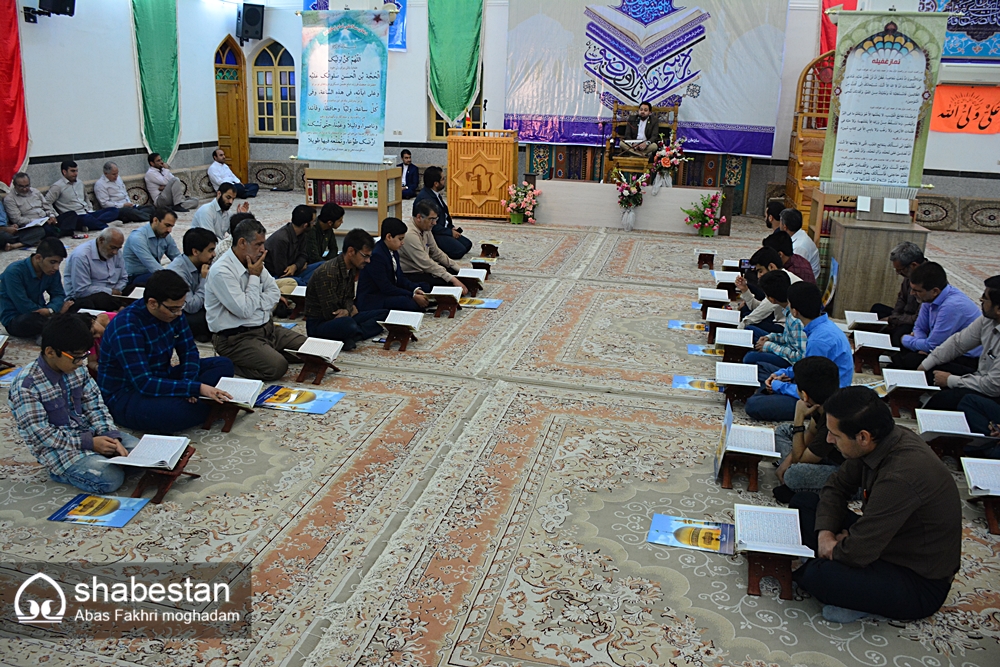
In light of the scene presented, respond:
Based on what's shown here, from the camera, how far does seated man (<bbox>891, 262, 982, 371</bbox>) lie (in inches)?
191

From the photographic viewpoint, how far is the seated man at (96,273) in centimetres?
561

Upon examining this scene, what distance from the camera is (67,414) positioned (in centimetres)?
346

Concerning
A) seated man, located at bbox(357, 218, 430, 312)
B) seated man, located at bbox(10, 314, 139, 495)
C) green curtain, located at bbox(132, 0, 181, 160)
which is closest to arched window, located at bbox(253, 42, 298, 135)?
green curtain, located at bbox(132, 0, 181, 160)

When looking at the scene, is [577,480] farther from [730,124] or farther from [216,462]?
[730,124]

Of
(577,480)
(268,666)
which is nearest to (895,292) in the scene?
(577,480)

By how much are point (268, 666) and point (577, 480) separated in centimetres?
169

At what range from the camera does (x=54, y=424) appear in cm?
344

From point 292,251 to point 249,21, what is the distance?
8721 millimetres

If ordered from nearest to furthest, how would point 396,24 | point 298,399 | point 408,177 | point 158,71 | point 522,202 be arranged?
1. point 298,399
2. point 522,202
3. point 158,71
4. point 408,177
5. point 396,24

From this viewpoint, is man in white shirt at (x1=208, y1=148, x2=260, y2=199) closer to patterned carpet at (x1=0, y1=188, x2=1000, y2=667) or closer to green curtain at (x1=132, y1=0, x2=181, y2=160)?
green curtain at (x1=132, y1=0, x2=181, y2=160)

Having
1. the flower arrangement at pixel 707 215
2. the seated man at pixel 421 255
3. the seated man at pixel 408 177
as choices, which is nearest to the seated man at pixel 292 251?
the seated man at pixel 421 255

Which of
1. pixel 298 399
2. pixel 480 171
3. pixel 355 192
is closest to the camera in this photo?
pixel 298 399

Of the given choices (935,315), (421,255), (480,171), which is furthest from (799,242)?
(480,171)

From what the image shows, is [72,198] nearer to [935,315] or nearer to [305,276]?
[305,276]
